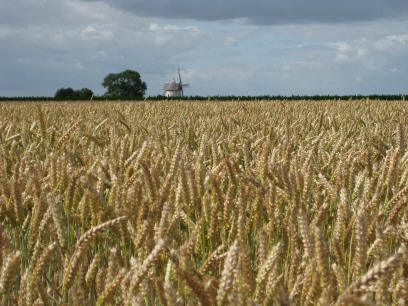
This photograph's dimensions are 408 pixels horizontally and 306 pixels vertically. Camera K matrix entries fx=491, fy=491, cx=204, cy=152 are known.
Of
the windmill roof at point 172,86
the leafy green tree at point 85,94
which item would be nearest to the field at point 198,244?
the leafy green tree at point 85,94

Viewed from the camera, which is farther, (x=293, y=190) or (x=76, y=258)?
(x=293, y=190)

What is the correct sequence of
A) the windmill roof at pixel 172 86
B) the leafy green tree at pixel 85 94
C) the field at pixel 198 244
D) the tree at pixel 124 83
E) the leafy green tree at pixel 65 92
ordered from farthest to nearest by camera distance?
the tree at pixel 124 83 < the leafy green tree at pixel 65 92 < the windmill roof at pixel 172 86 < the leafy green tree at pixel 85 94 < the field at pixel 198 244

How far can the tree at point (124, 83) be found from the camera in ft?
239

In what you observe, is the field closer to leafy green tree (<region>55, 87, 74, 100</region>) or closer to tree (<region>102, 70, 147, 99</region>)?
leafy green tree (<region>55, 87, 74, 100</region>)

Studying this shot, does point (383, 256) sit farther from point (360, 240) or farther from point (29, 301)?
point (29, 301)

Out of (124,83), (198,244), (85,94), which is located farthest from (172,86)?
(198,244)

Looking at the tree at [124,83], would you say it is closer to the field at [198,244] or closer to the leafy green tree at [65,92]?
the leafy green tree at [65,92]

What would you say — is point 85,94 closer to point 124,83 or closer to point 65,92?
point 65,92

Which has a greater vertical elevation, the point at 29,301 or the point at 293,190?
the point at 293,190

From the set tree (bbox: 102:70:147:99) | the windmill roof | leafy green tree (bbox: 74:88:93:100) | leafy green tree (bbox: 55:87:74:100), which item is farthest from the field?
tree (bbox: 102:70:147:99)

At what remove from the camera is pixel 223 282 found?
0.87m

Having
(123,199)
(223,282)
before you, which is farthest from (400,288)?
(123,199)

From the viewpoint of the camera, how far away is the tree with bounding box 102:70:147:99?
239ft

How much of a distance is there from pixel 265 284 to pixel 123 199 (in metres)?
0.68
